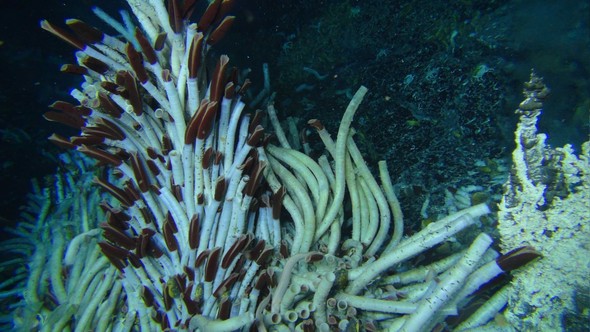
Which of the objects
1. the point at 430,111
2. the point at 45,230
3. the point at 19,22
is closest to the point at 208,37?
the point at 430,111

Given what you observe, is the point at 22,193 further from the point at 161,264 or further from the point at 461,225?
the point at 461,225

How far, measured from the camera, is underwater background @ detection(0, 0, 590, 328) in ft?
7.78

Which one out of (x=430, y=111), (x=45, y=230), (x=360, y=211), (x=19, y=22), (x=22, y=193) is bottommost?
(x=360, y=211)

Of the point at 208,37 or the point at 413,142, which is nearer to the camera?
the point at 208,37

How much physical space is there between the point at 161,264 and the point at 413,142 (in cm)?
220

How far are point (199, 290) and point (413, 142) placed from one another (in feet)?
6.66

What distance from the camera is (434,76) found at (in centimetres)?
254

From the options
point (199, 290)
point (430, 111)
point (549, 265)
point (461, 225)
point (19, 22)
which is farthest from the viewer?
point (19, 22)

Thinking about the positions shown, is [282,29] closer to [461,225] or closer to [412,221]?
[412,221]

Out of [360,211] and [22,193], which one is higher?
[22,193]

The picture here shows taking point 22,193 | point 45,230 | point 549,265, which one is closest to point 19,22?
point 22,193

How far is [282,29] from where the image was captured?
3658mm

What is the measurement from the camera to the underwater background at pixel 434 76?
237cm

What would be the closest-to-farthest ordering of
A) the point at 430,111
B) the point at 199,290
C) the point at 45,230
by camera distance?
the point at 199,290
the point at 430,111
the point at 45,230
